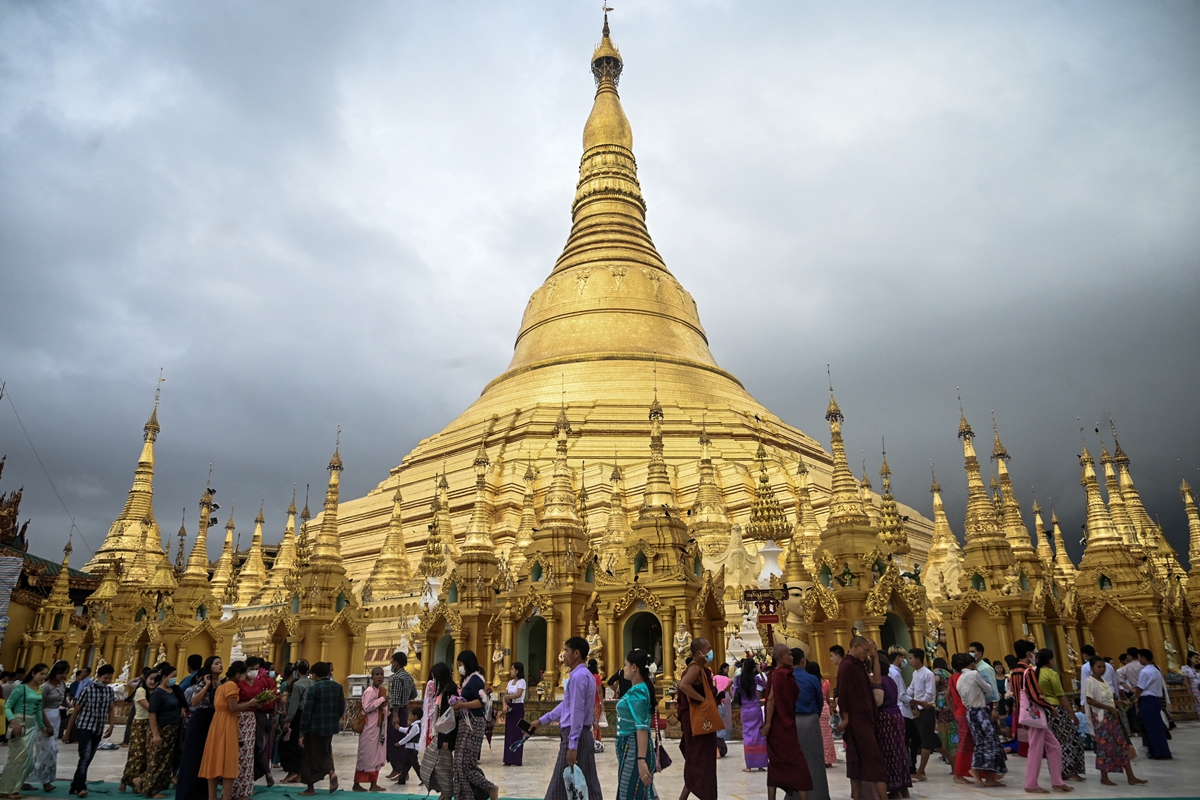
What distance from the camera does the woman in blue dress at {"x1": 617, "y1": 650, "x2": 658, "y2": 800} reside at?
20.7 ft

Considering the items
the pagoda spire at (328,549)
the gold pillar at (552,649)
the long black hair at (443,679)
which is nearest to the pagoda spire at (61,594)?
the pagoda spire at (328,549)

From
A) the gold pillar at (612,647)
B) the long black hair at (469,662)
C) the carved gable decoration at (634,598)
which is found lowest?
the long black hair at (469,662)

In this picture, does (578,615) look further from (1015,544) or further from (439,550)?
(1015,544)

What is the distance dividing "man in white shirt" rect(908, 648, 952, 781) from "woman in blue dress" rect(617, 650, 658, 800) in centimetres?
419

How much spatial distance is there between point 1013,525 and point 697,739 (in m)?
19.5

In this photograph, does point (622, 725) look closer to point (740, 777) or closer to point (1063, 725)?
point (740, 777)

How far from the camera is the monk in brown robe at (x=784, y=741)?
6637mm

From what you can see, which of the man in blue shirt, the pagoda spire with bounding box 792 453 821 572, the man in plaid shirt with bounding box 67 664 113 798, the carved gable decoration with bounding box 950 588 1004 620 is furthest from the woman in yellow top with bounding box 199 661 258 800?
the carved gable decoration with bounding box 950 588 1004 620

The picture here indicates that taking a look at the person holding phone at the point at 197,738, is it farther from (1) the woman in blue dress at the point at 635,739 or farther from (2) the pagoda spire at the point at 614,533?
(2) the pagoda spire at the point at 614,533

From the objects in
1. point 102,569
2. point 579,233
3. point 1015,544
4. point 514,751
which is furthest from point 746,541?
point 102,569

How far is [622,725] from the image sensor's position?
643cm

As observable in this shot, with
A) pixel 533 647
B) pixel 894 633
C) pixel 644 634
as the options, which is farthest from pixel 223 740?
pixel 894 633

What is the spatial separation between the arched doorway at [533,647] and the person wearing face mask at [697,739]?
38.3 ft

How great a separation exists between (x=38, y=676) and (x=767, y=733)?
8.02 meters
